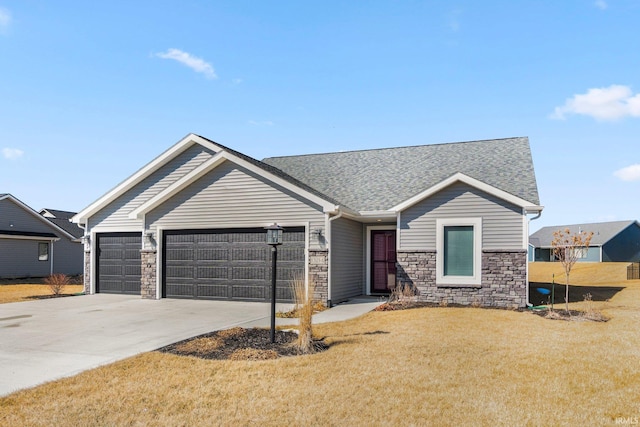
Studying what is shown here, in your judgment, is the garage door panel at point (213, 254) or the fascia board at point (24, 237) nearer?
the garage door panel at point (213, 254)

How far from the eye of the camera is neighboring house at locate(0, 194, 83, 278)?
28.3m

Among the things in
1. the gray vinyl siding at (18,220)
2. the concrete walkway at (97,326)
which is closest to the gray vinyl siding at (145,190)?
the concrete walkway at (97,326)

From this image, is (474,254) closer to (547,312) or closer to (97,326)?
(547,312)

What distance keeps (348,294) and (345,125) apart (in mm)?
7353

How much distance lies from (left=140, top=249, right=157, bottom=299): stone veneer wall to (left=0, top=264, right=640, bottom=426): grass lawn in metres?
9.24

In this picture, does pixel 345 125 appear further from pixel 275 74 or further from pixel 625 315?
pixel 625 315

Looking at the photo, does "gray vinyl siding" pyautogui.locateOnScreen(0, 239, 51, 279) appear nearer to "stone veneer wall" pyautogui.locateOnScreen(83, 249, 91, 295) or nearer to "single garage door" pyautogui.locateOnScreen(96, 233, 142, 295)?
"stone veneer wall" pyautogui.locateOnScreen(83, 249, 91, 295)

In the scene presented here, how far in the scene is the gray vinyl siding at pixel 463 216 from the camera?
13.9 m

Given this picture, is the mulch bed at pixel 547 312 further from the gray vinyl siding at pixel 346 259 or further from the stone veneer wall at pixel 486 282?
the gray vinyl siding at pixel 346 259

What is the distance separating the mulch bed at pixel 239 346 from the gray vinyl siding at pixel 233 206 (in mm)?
5465

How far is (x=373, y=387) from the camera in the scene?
5918mm

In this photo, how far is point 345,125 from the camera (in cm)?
1936

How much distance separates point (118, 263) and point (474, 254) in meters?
13.5

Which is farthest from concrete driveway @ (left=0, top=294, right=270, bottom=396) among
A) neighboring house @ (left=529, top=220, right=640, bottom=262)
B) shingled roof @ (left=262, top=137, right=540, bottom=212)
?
neighboring house @ (left=529, top=220, right=640, bottom=262)
